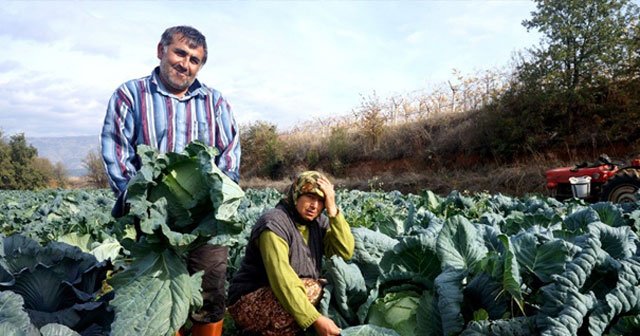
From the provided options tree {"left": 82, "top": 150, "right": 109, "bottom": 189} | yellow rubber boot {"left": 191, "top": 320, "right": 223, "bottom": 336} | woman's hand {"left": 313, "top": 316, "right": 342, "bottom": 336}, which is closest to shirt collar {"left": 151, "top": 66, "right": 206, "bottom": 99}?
yellow rubber boot {"left": 191, "top": 320, "right": 223, "bottom": 336}

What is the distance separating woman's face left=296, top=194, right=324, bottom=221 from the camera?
2.65m

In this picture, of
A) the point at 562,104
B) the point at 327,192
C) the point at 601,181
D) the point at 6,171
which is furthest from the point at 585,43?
the point at 6,171

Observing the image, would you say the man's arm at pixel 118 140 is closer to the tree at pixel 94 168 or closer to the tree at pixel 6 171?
the tree at pixel 6 171

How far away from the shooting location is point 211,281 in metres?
2.54

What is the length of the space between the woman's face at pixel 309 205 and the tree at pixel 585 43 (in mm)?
18952

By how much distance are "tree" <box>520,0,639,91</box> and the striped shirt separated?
1910 cm

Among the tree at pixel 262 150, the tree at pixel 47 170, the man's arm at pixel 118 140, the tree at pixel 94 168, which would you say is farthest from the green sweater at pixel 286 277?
the tree at pixel 94 168

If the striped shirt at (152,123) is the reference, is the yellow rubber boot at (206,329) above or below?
below

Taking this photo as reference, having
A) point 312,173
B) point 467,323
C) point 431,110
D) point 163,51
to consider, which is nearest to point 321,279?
point 312,173

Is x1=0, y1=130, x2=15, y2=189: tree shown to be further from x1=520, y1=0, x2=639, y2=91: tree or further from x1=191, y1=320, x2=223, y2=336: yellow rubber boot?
x1=191, y1=320, x2=223, y2=336: yellow rubber boot

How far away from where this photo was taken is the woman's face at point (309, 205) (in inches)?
104

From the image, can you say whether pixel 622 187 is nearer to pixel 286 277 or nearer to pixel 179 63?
pixel 286 277

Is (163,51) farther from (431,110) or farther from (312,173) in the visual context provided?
(431,110)

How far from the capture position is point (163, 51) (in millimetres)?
2609
